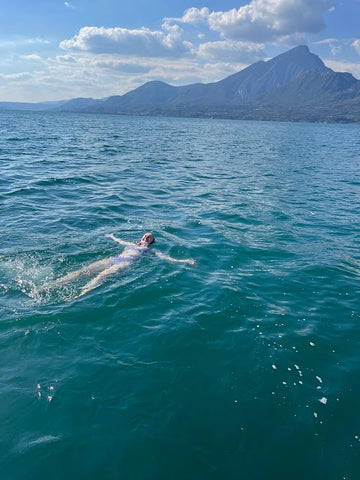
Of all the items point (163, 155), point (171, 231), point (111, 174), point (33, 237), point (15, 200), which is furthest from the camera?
point (163, 155)

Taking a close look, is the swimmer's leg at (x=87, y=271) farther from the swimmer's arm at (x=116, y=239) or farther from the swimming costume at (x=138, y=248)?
the swimmer's arm at (x=116, y=239)

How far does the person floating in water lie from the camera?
12.4m

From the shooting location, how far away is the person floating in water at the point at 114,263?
12.4m

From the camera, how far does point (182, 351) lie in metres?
A: 9.37

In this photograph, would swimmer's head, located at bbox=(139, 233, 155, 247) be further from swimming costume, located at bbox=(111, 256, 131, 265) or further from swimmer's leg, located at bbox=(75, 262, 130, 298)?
swimmer's leg, located at bbox=(75, 262, 130, 298)

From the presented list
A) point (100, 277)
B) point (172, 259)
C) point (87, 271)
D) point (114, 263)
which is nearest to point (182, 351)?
point (100, 277)

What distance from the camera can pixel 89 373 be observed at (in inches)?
328

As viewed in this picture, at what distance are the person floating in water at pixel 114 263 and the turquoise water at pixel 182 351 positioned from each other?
420 mm

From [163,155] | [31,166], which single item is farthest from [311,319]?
[163,155]

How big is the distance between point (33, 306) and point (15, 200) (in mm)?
13865

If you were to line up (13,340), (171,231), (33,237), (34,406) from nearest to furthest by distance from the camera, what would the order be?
(34,406) < (13,340) < (33,237) < (171,231)

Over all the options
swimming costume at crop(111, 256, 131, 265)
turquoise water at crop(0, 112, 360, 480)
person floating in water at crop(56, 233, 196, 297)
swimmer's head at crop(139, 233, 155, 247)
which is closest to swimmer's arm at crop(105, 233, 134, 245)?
person floating in water at crop(56, 233, 196, 297)

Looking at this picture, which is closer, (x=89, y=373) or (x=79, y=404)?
(x=79, y=404)

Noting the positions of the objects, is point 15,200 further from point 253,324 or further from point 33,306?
point 253,324
